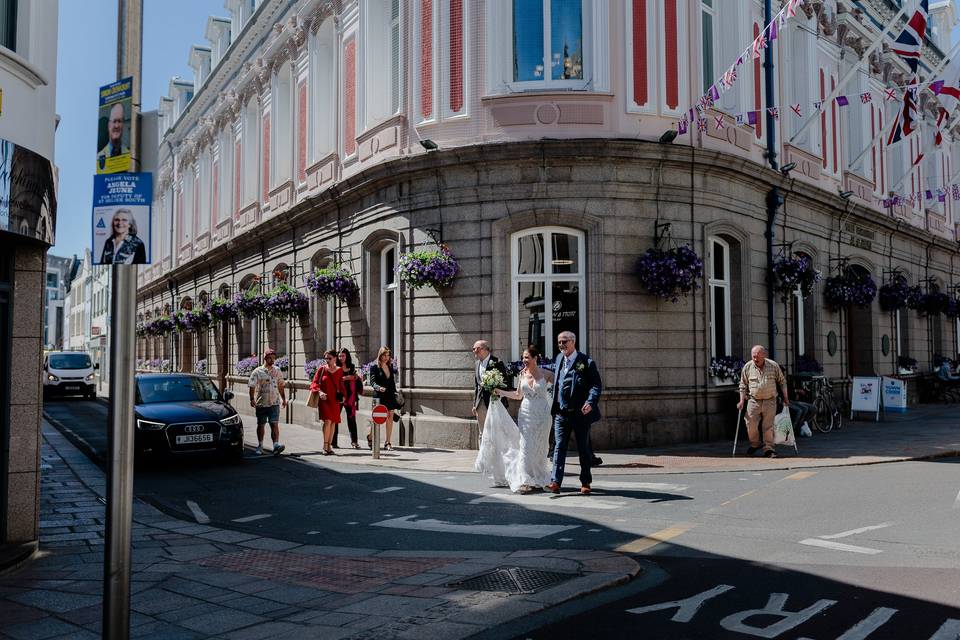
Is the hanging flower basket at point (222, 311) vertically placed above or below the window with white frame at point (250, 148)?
below

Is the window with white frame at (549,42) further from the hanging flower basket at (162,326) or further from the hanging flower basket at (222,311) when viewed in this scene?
the hanging flower basket at (162,326)

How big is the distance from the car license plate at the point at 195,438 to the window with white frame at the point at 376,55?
826 cm

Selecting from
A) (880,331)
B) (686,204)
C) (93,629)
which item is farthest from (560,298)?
(880,331)

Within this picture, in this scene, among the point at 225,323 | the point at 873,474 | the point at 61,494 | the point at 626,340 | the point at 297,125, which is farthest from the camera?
the point at 225,323

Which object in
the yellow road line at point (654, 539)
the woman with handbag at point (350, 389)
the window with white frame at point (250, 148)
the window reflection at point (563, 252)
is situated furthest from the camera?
the window with white frame at point (250, 148)

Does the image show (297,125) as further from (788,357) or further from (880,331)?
(880,331)

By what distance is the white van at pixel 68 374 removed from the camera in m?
33.8

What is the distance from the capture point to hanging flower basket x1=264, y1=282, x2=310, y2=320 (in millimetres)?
21688

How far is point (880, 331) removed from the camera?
24703 mm

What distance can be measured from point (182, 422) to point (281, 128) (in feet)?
46.7

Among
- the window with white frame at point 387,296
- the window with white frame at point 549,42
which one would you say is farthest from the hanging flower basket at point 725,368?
the window with white frame at point 387,296

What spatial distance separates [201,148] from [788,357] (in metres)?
26.5

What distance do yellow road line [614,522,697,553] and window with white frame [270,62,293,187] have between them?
1943 centimetres

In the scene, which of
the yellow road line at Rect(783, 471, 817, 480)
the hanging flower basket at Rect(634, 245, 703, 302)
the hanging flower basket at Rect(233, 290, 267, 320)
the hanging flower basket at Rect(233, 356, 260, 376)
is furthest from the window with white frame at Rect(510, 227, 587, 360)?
the hanging flower basket at Rect(233, 356, 260, 376)
